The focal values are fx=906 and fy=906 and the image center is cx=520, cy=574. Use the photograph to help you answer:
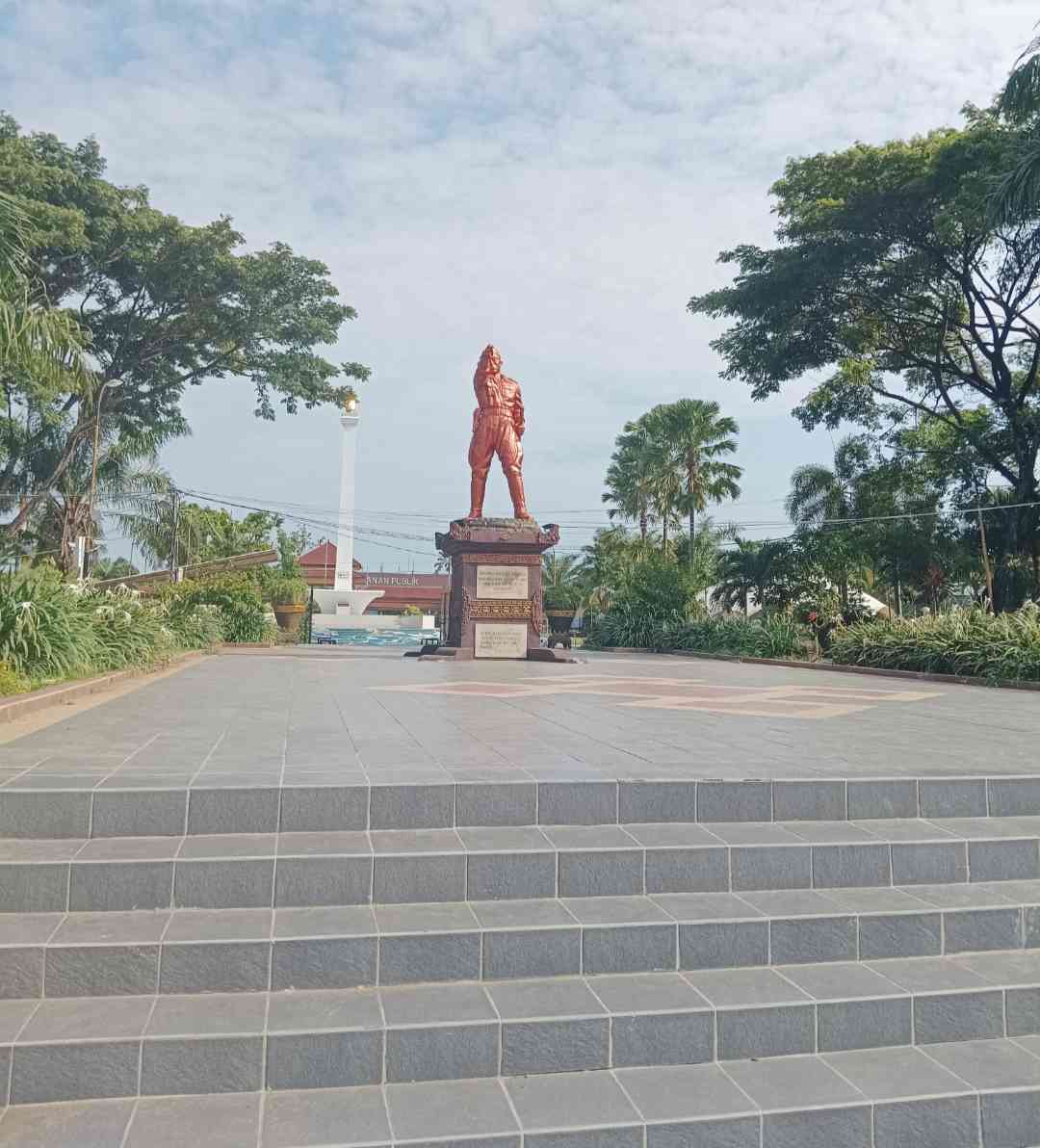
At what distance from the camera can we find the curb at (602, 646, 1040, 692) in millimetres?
10203

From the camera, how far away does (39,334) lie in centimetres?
876

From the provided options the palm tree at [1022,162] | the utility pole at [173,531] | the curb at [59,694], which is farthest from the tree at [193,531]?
the palm tree at [1022,162]

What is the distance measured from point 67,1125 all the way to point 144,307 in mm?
20132

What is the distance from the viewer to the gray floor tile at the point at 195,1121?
7.07ft

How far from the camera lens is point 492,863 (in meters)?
3.16

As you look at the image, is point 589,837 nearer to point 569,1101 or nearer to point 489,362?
point 569,1101

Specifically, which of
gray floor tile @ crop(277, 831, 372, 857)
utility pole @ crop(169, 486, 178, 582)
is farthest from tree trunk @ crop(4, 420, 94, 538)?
gray floor tile @ crop(277, 831, 372, 857)

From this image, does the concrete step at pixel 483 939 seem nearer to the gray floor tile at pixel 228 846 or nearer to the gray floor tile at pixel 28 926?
the gray floor tile at pixel 28 926

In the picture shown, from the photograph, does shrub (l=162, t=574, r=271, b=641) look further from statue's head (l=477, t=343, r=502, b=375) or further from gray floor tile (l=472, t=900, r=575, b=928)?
gray floor tile (l=472, t=900, r=575, b=928)

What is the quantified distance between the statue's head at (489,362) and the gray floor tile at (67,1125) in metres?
13.6

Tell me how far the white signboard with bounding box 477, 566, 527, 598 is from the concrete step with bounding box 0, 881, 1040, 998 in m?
11.1

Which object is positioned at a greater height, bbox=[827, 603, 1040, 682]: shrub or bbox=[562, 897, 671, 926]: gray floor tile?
bbox=[827, 603, 1040, 682]: shrub

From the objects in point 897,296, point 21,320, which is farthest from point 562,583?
point 21,320

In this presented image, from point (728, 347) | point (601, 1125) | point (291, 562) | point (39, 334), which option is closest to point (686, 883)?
point (601, 1125)
